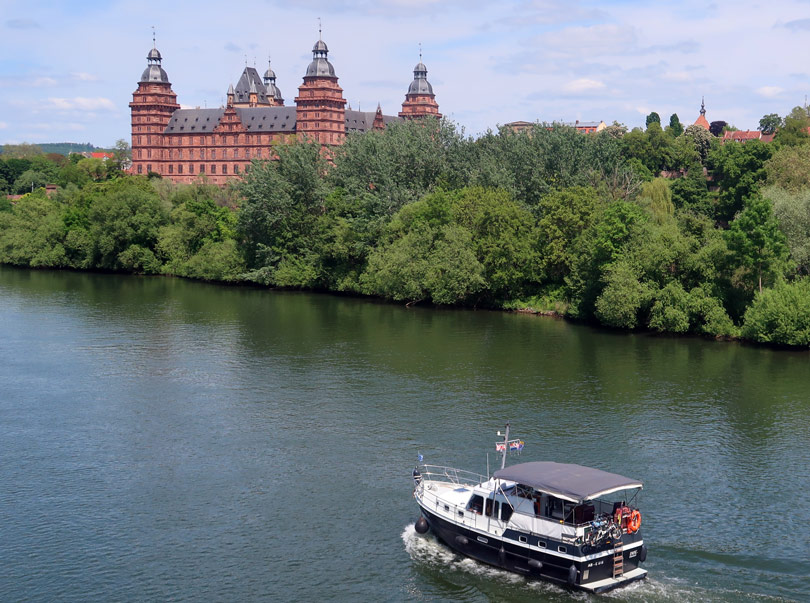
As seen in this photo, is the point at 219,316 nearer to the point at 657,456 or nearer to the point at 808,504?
the point at 657,456

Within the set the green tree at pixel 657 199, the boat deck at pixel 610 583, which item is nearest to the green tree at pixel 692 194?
the green tree at pixel 657 199

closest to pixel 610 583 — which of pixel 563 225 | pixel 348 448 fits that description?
pixel 348 448

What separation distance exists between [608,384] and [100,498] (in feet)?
113

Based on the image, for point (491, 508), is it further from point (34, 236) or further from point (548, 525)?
point (34, 236)

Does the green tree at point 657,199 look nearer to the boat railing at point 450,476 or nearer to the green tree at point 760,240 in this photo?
the green tree at point 760,240

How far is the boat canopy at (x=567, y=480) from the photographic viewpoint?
34.2m

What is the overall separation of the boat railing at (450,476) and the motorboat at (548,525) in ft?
10.1

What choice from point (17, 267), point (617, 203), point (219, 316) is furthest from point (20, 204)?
point (617, 203)

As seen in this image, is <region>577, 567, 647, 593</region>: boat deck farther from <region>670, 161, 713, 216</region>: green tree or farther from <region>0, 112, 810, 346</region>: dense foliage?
<region>670, 161, 713, 216</region>: green tree

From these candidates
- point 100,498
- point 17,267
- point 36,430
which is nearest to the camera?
point 100,498

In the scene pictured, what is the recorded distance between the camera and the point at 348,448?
4769 centimetres

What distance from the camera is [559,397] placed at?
57438 mm

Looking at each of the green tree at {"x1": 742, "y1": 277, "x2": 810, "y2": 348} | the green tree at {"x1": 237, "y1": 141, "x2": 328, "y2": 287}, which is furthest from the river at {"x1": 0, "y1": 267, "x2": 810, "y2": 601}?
the green tree at {"x1": 237, "y1": 141, "x2": 328, "y2": 287}

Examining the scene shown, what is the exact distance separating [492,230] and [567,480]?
62.0 m
